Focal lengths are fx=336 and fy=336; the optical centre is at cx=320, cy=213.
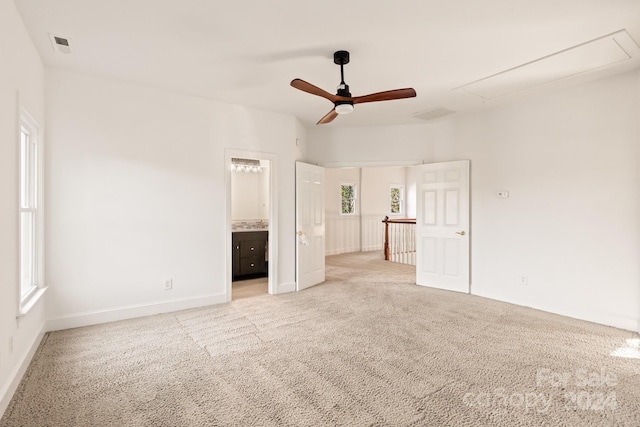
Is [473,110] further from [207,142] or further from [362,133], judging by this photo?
[207,142]

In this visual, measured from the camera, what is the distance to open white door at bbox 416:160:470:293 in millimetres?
5180

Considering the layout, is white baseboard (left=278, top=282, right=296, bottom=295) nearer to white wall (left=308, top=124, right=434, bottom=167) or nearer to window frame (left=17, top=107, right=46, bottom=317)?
white wall (left=308, top=124, right=434, bottom=167)

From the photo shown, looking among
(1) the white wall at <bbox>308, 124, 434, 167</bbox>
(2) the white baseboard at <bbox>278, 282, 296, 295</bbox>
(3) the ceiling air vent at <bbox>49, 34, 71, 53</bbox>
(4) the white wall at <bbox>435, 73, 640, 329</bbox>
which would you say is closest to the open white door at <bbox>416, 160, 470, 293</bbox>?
(4) the white wall at <bbox>435, 73, 640, 329</bbox>

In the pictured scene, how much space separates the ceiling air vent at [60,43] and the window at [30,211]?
27.9 inches

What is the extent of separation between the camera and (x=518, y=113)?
454cm

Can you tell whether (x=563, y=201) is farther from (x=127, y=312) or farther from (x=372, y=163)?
(x=127, y=312)

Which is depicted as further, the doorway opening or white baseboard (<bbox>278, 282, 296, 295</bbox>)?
the doorway opening

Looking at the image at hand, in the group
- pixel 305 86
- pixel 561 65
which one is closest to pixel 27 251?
pixel 305 86

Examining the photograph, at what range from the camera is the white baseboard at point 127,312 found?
3586 mm

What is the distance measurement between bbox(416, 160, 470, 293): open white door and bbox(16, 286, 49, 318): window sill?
4.99 metres

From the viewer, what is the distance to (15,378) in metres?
2.44

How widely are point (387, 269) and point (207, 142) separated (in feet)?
14.5

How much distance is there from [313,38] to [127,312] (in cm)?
359

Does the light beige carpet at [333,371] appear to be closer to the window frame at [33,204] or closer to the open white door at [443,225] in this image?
the window frame at [33,204]
